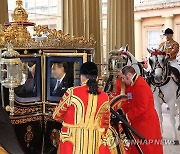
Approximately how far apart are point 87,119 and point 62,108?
261 mm

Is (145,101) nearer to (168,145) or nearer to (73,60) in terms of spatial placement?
(73,60)

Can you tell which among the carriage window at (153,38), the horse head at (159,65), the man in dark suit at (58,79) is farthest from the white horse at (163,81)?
the carriage window at (153,38)

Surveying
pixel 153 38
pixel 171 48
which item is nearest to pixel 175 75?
pixel 171 48

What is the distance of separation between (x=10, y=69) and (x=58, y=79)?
79 centimetres

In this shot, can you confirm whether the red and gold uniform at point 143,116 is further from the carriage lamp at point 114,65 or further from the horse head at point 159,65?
the horse head at point 159,65

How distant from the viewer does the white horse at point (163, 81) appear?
24.0 ft

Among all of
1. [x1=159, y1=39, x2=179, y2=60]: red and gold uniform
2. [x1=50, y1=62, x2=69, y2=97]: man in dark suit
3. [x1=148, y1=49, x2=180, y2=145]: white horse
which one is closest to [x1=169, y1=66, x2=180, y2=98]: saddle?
[x1=148, y1=49, x2=180, y2=145]: white horse

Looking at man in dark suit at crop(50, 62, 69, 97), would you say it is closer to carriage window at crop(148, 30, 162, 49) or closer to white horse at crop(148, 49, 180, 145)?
white horse at crop(148, 49, 180, 145)

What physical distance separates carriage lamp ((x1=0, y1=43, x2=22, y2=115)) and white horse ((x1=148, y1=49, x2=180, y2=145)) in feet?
12.1

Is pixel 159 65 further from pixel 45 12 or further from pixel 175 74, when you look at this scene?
pixel 45 12

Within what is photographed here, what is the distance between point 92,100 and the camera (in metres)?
3.74

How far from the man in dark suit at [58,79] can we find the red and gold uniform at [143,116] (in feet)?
2.74

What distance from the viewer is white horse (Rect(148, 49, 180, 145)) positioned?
7.32 m

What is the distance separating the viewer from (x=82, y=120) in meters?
3.75
